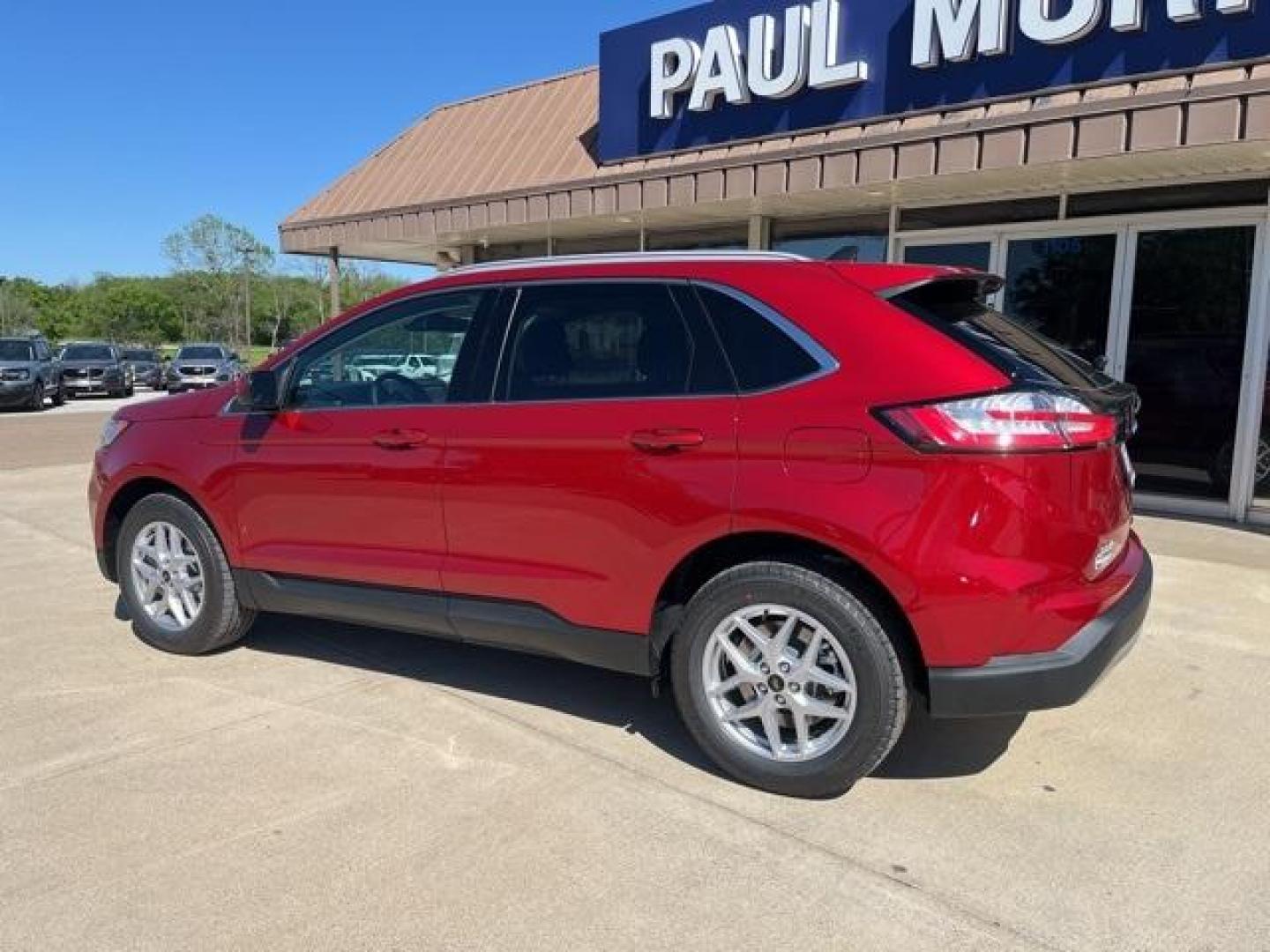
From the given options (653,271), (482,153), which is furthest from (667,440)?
(482,153)

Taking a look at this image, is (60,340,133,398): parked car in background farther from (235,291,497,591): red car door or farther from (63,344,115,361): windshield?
(235,291,497,591): red car door

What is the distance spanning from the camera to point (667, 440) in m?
3.23

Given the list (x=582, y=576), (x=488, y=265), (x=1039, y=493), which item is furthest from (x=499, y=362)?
(x=1039, y=493)

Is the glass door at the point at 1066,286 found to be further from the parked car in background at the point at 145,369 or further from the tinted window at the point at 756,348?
the parked car in background at the point at 145,369

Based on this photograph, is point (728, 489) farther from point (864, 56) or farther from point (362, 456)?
point (864, 56)

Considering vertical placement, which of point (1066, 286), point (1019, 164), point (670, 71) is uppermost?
point (670, 71)

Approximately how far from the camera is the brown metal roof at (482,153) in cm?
1076

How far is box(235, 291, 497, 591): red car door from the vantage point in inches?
150

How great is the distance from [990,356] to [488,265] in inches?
77.9

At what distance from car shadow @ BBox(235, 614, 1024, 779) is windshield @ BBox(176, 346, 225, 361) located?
86.9ft

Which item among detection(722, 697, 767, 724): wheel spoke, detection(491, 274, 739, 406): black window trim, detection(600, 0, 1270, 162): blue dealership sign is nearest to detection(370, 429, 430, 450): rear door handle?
detection(491, 274, 739, 406): black window trim

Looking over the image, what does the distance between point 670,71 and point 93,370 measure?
74.1 ft

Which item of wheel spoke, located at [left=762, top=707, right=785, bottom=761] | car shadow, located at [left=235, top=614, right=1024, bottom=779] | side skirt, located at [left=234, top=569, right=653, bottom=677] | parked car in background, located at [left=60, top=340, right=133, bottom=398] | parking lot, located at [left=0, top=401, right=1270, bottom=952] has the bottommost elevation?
parking lot, located at [left=0, top=401, right=1270, bottom=952]

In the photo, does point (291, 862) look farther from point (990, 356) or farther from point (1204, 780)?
point (1204, 780)
